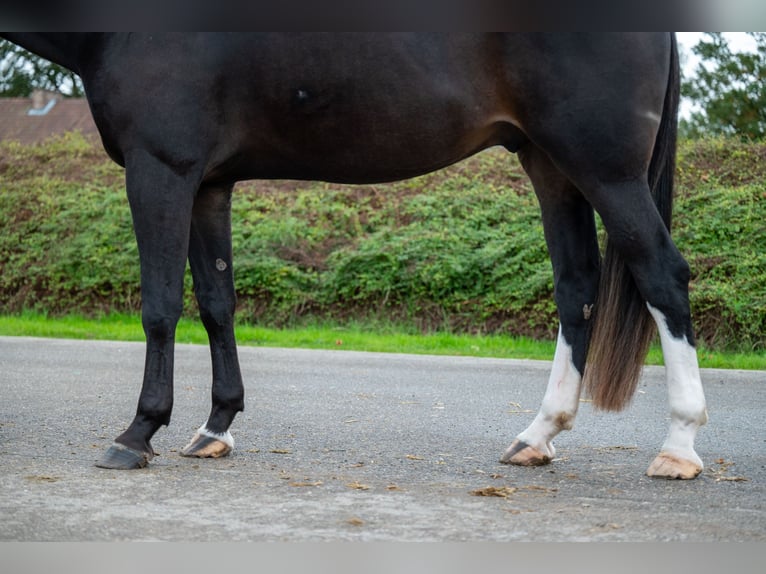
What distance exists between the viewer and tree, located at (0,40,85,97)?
39281 mm

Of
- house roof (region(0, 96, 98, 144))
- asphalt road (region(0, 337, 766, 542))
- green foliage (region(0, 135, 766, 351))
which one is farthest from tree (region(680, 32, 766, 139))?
house roof (region(0, 96, 98, 144))

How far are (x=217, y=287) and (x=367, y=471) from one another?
115cm

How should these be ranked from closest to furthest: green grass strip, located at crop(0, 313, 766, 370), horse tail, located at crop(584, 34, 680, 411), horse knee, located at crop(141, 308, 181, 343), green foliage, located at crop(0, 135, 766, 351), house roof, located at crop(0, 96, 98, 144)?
horse knee, located at crop(141, 308, 181, 343)
horse tail, located at crop(584, 34, 680, 411)
green grass strip, located at crop(0, 313, 766, 370)
green foliage, located at crop(0, 135, 766, 351)
house roof, located at crop(0, 96, 98, 144)

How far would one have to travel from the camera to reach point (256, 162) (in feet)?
13.8

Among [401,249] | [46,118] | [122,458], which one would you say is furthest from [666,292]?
[46,118]

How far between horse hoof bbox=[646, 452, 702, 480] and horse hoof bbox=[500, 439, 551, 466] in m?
0.50

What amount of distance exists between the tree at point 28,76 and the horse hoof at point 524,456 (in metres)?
37.3

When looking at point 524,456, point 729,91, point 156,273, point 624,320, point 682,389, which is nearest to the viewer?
point 682,389

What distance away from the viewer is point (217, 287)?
180 inches

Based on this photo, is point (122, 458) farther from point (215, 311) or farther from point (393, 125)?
point (393, 125)

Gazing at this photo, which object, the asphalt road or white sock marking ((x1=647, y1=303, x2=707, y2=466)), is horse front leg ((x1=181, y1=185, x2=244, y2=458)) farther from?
white sock marking ((x1=647, y1=303, x2=707, y2=466))

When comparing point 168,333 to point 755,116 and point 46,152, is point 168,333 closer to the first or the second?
point 46,152
